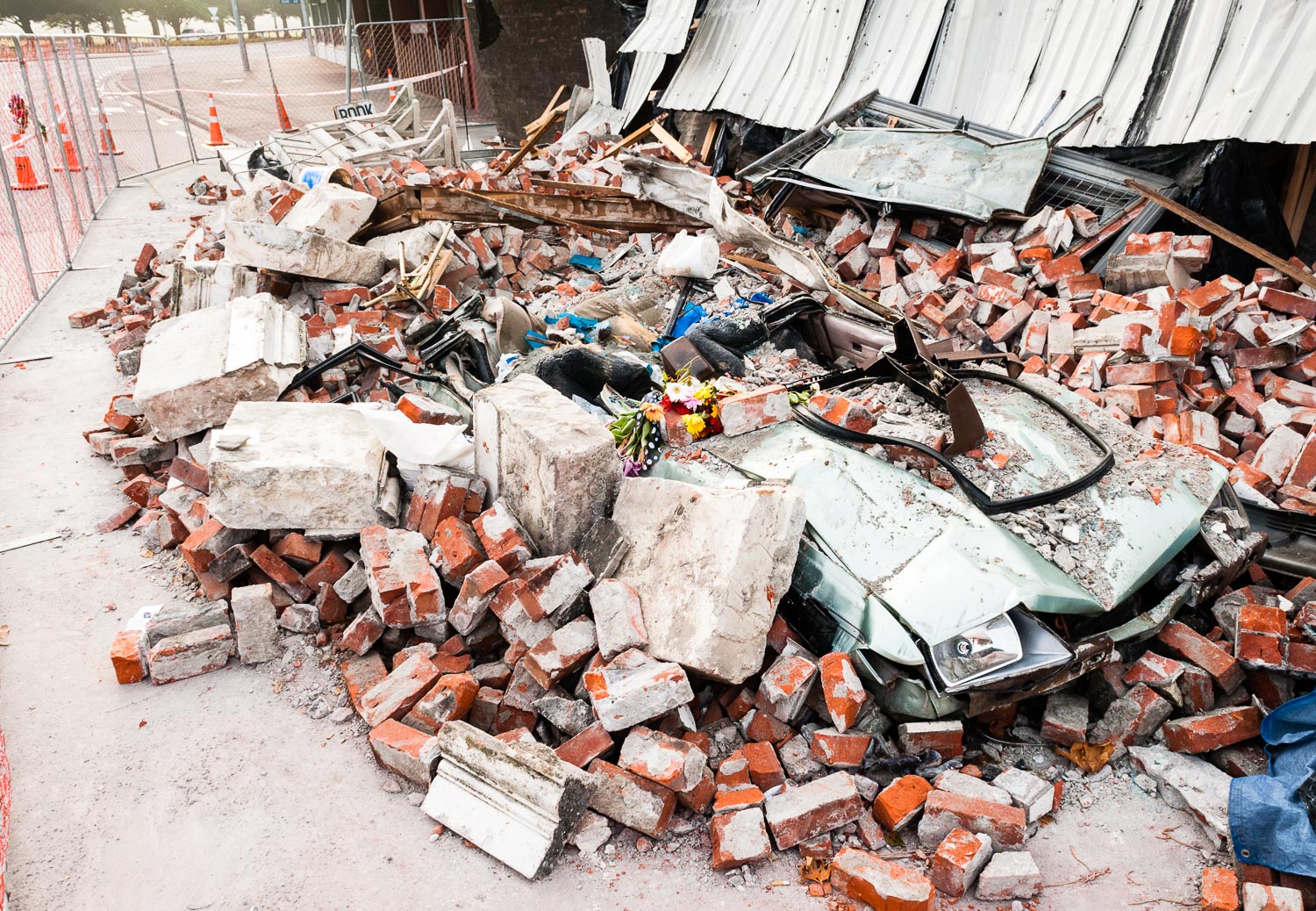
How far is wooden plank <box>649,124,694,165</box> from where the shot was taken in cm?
987

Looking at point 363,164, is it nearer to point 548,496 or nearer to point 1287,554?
point 548,496

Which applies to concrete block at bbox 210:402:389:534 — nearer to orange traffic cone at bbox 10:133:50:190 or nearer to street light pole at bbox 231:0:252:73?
orange traffic cone at bbox 10:133:50:190

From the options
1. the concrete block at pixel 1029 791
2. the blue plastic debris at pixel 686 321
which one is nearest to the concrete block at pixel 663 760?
the concrete block at pixel 1029 791

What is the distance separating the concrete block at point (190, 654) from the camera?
11.6 feet

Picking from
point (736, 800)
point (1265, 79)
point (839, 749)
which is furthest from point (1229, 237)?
point (736, 800)

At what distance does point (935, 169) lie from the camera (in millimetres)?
7176

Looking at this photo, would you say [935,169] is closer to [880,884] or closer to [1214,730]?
[1214,730]

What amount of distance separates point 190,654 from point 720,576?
2396 millimetres

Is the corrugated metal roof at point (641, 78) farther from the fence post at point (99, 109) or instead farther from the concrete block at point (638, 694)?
the concrete block at point (638, 694)

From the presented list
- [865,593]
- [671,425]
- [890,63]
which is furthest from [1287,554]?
[890,63]

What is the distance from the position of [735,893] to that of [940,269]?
5470 millimetres

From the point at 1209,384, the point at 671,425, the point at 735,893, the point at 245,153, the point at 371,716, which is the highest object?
the point at 245,153

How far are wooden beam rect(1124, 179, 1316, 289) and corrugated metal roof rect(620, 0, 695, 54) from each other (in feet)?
21.2

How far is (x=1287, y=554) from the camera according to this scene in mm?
3928
